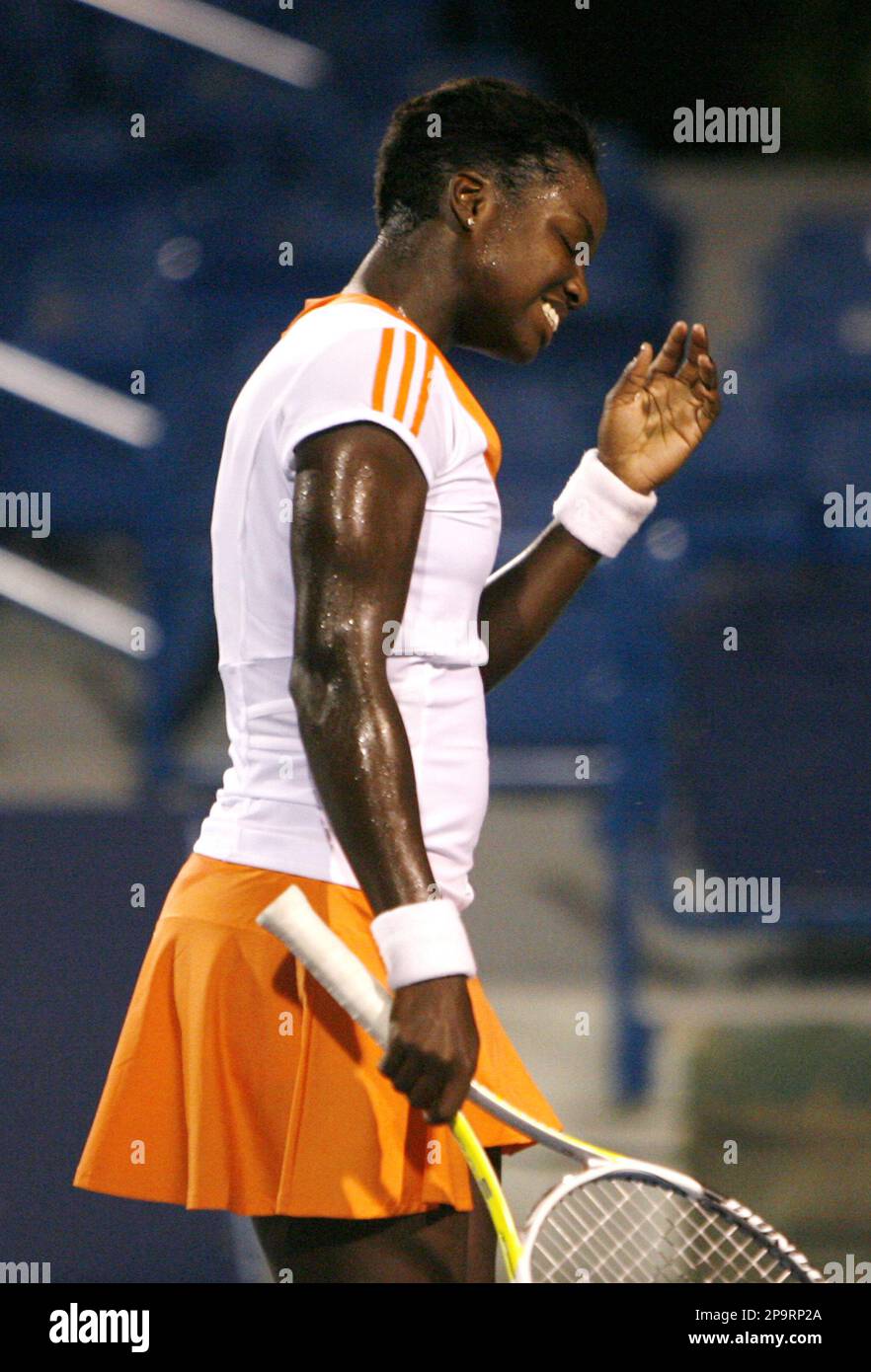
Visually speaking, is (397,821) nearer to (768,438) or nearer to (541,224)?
(541,224)

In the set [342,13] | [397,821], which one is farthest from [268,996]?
[342,13]

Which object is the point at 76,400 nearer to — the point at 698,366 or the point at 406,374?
the point at 698,366

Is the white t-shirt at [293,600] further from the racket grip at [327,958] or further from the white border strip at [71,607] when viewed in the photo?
the white border strip at [71,607]

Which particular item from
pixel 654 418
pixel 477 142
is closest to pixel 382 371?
pixel 477 142

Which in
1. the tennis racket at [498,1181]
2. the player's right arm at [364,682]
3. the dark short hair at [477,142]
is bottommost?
the tennis racket at [498,1181]

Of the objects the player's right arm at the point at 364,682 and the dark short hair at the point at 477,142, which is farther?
the dark short hair at the point at 477,142

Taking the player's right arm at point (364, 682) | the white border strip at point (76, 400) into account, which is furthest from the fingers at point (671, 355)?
the white border strip at point (76, 400)

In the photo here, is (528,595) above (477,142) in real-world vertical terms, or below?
below

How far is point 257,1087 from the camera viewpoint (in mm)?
1426

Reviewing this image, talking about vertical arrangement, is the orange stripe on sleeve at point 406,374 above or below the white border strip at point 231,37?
below

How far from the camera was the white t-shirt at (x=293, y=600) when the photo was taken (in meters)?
1.40

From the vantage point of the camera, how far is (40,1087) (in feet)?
7.80

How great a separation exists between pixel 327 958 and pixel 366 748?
0.15m

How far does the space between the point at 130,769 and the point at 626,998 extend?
1.38m
